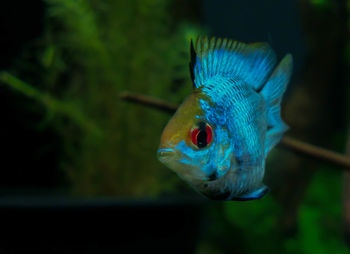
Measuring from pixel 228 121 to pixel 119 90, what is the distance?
6.15 feet

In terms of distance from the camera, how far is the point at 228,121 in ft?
1.54

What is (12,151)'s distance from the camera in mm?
3107

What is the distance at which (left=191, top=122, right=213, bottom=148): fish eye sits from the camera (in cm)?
42

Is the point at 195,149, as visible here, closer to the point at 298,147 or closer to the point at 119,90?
the point at 298,147

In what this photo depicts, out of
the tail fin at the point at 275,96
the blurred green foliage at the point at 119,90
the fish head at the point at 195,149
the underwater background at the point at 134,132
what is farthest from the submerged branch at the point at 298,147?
the fish head at the point at 195,149

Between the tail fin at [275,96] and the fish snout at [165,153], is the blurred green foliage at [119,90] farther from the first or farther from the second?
the fish snout at [165,153]

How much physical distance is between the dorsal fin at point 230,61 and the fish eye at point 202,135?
0.22 feet

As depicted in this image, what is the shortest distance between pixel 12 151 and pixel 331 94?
2.64 meters

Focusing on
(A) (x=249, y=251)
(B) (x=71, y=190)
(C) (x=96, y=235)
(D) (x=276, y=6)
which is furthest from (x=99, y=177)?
(D) (x=276, y=6)

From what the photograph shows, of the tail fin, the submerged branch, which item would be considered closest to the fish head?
the tail fin

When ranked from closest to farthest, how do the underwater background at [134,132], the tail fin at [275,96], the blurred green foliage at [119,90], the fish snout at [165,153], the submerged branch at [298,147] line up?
the fish snout at [165,153]
the tail fin at [275,96]
the submerged branch at [298,147]
the underwater background at [134,132]
the blurred green foliage at [119,90]

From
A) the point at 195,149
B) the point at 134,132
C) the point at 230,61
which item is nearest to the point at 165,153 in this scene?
the point at 195,149

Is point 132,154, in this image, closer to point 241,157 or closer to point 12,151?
point 12,151

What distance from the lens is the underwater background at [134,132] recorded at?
1.75 metres
